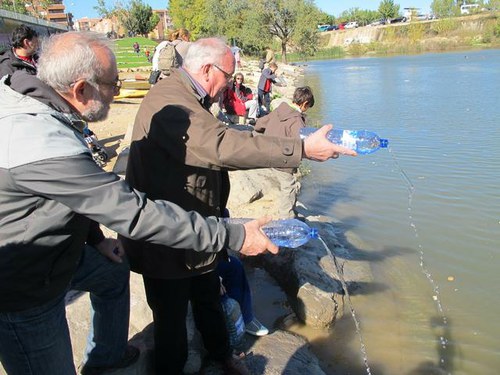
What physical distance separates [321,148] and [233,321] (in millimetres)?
1685

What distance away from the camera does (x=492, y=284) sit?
18.3ft

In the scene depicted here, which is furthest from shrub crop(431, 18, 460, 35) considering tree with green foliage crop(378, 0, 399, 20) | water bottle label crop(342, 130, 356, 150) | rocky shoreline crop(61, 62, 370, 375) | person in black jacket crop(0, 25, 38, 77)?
water bottle label crop(342, 130, 356, 150)

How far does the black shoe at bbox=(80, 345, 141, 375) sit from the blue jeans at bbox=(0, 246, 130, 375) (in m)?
0.18

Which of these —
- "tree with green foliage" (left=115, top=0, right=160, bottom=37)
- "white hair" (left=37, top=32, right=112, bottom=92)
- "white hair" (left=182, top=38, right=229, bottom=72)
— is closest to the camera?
"white hair" (left=37, top=32, right=112, bottom=92)

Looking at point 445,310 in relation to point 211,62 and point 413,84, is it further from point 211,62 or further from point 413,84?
point 413,84

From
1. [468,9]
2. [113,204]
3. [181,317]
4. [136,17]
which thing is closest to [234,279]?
[181,317]

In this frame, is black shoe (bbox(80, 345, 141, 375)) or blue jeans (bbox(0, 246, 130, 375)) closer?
blue jeans (bbox(0, 246, 130, 375))

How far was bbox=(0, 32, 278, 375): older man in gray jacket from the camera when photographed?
182cm

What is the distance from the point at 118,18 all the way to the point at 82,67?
7588 cm

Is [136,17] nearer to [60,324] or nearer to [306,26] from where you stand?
[306,26]

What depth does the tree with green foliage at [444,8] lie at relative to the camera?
85.9m

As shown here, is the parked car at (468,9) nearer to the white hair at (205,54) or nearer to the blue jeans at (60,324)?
the white hair at (205,54)

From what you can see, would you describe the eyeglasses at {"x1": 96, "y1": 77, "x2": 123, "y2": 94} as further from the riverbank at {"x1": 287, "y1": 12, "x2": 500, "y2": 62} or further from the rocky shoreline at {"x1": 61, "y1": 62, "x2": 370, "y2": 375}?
the riverbank at {"x1": 287, "y1": 12, "x2": 500, "y2": 62}

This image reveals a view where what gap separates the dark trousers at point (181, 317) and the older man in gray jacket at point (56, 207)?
2.08ft
